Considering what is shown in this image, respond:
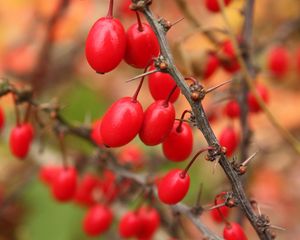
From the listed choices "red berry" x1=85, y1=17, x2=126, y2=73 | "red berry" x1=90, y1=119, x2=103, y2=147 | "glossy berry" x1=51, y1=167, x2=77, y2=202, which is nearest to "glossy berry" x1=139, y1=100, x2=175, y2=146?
"red berry" x1=85, y1=17, x2=126, y2=73

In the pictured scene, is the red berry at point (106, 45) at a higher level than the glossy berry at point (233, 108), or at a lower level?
higher

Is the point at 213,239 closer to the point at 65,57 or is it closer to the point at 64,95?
the point at 64,95

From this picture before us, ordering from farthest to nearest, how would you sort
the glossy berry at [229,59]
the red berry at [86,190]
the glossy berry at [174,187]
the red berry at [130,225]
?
the red berry at [86,190], the glossy berry at [229,59], the red berry at [130,225], the glossy berry at [174,187]

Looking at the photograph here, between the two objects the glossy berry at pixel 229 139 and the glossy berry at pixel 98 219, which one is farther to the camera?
the glossy berry at pixel 98 219

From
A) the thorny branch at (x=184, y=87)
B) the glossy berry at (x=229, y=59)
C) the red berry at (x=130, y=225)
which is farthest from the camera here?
the glossy berry at (x=229, y=59)

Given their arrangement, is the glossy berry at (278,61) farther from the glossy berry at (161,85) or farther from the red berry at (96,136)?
the glossy berry at (161,85)

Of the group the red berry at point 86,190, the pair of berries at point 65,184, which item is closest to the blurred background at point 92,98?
the red berry at point 86,190

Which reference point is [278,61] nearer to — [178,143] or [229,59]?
[229,59]
